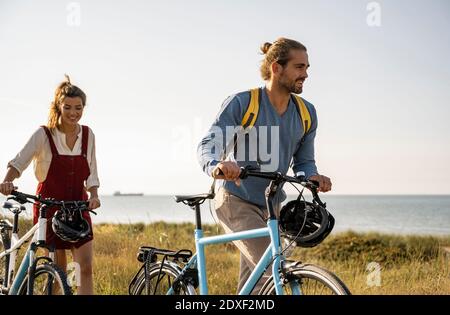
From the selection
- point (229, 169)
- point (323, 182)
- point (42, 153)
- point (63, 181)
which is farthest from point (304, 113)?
point (42, 153)

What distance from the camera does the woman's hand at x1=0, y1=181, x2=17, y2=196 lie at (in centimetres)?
430

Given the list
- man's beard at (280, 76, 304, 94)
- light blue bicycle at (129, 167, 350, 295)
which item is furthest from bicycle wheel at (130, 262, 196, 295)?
man's beard at (280, 76, 304, 94)

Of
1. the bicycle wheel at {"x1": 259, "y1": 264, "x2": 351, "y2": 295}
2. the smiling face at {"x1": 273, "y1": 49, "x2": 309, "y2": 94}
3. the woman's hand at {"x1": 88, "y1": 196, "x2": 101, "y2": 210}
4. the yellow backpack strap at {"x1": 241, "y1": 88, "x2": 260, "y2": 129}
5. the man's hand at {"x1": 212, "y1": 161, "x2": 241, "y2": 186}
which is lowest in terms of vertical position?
the bicycle wheel at {"x1": 259, "y1": 264, "x2": 351, "y2": 295}

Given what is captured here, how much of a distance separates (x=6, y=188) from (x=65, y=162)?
18.0 inches

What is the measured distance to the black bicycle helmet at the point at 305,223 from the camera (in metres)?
3.26

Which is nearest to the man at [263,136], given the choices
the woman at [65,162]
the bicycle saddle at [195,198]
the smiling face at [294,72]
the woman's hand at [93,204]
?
the smiling face at [294,72]

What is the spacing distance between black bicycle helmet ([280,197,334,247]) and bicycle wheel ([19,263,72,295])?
1247mm

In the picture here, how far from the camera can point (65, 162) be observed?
4613mm

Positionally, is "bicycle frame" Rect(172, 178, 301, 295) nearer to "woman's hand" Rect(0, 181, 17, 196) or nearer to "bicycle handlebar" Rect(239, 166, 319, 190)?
"bicycle handlebar" Rect(239, 166, 319, 190)

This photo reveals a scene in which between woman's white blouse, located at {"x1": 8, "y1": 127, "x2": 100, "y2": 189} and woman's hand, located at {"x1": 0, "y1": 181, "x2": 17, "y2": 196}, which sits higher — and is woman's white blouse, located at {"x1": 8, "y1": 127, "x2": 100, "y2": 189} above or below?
above

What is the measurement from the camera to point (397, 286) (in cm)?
796
